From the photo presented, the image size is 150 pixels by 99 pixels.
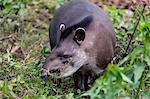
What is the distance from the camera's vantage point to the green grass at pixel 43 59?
189 inches

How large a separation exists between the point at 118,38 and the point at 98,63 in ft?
3.97

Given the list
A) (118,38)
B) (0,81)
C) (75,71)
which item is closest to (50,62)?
(75,71)

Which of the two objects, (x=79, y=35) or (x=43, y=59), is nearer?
(x=79, y=35)

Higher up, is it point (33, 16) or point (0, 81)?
point (33, 16)

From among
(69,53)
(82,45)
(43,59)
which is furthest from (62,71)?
(43,59)

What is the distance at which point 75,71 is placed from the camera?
6.40 m

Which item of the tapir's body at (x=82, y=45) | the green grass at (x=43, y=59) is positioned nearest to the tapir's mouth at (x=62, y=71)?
the tapir's body at (x=82, y=45)

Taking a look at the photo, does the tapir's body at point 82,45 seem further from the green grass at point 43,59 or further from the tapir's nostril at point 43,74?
the green grass at point 43,59

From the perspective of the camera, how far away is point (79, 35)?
6.43 meters

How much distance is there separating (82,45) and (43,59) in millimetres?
1095

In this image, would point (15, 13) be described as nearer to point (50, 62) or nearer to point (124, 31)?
point (124, 31)

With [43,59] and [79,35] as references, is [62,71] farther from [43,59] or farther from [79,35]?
[43,59]

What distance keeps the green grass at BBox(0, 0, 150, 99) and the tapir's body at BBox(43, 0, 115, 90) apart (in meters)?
0.27

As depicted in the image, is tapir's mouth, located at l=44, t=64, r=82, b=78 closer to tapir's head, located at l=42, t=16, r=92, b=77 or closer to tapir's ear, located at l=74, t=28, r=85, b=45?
tapir's head, located at l=42, t=16, r=92, b=77
